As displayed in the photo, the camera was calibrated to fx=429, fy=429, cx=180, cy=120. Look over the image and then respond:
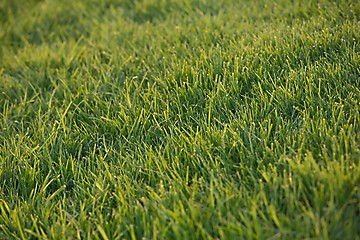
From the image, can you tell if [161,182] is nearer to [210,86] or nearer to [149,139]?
[149,139]

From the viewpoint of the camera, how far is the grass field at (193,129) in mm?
1729

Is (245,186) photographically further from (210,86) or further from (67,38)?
(67,38)

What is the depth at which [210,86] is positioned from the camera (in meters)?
2.56

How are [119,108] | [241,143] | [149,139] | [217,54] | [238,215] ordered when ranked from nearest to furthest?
[238,215], [241,143], [149,139], [119,108], [217,54]

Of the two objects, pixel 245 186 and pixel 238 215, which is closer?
pixel 238 215

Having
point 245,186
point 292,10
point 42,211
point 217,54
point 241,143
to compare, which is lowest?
point 42,211

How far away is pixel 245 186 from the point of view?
1.89 m

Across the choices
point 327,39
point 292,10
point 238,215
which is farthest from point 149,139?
point 292,10

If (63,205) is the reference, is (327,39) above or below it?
above

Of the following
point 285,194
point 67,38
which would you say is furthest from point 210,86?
point 67,38

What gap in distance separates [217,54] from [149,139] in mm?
843

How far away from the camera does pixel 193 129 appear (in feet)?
7.41

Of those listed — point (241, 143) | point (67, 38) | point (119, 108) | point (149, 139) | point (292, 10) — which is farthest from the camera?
point (67, 38)

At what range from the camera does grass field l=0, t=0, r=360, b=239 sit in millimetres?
1729
